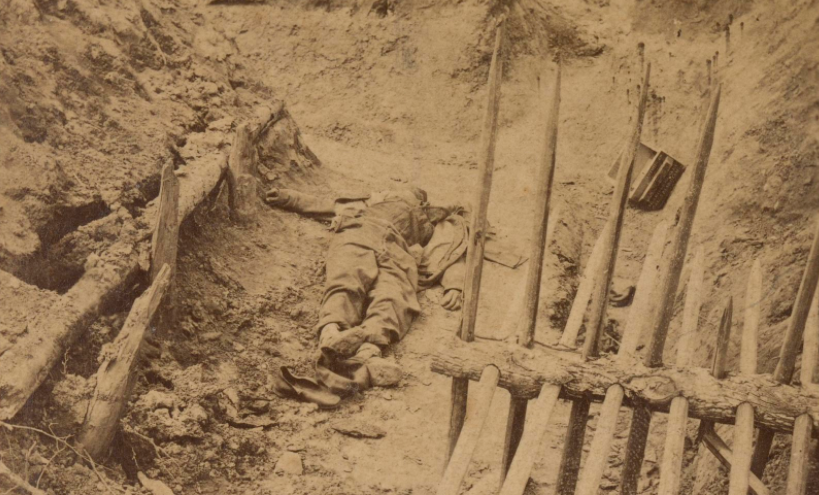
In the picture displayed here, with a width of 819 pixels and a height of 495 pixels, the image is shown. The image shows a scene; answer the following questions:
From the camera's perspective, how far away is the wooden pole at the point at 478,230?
2.59m

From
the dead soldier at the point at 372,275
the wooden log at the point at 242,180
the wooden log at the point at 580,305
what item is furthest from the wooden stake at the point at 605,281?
the wooden log at the point at 242,180

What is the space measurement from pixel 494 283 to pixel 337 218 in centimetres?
107

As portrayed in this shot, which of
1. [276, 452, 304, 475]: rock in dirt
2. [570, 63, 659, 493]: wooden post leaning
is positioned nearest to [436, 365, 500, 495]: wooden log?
[570, 63, 659, 493]: wooden post leaning

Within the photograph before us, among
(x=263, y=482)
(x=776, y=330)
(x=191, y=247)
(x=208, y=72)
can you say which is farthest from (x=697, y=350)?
(x=208, y=72)

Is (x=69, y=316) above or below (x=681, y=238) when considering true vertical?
below

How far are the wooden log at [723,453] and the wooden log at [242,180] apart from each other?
302cm

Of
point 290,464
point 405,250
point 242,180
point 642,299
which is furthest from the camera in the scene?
point 405,250

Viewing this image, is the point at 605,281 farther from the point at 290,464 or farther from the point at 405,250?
the point at 405,250

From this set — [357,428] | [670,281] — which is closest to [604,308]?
[670,281]

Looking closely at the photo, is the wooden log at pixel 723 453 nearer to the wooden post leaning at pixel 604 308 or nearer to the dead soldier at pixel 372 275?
the wooden post leaning at pixel 604 308

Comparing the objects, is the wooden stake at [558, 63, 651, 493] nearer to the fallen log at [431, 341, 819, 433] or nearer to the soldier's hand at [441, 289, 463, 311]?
the fallen log at [431, 341, 819, 433]

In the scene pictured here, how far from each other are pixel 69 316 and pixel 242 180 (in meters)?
1.84

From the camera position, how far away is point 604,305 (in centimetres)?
282

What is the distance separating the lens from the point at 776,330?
142 inches
